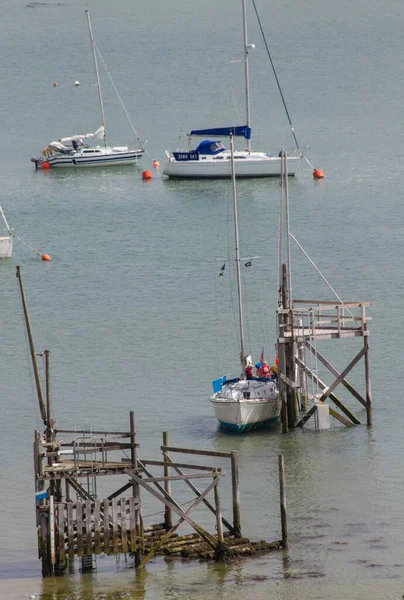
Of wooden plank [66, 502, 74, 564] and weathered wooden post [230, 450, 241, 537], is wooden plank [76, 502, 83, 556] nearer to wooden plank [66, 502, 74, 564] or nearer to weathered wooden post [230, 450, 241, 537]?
wooden plank [66, 502, 74, 564]

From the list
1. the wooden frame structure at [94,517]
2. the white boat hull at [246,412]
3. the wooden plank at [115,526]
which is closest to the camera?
the wooden frame structure at [94,517]

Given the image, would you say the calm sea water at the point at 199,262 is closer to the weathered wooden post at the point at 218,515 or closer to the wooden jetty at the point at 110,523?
the wooden jetty at the point at 110,523

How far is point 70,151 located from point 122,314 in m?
33.6

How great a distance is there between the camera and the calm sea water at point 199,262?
3067cm

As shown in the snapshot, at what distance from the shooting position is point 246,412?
1549 inches

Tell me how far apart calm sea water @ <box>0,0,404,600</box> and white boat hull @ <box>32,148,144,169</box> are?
2.79 feet

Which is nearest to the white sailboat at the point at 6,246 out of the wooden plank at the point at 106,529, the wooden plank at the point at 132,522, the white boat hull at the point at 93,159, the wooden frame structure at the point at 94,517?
the white boat hull at the point at 93,159

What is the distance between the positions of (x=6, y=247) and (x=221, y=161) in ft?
60.9

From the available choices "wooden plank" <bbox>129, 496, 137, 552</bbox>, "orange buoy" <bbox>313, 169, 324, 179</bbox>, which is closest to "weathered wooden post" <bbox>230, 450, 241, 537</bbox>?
"wooden plank" <bbox>129, 496, 137, 552</bbox>

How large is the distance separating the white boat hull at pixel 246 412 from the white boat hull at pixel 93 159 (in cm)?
4896

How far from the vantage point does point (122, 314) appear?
56.1 metres

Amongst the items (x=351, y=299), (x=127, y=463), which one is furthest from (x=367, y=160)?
(x=127, y=463)

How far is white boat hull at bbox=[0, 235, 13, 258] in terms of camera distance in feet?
217

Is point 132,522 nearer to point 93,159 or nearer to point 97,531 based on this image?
point 97,531
